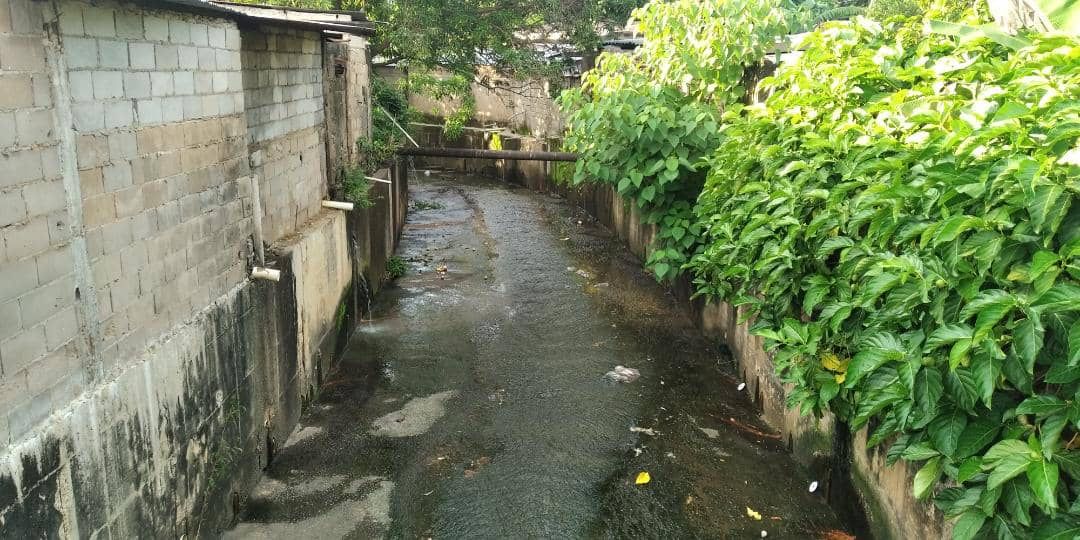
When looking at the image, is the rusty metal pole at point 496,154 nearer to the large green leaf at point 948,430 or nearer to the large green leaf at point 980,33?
the large green leaf at point 980,33

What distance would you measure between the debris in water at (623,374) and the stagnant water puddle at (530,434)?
0.09m

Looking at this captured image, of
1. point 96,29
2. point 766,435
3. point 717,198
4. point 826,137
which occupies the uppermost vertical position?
point 96,29

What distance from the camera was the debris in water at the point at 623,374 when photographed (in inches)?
293

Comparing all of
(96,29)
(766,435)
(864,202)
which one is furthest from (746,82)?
(96,29)

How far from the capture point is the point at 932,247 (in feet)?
11.9

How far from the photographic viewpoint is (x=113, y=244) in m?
3.76

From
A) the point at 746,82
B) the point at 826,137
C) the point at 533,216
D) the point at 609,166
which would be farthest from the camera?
the point at 533,216

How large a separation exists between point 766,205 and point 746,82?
336 cm

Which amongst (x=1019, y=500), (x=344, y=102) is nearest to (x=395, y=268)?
(x=344, y=102)

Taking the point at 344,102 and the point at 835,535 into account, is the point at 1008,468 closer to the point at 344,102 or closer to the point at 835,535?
the point at 835,535

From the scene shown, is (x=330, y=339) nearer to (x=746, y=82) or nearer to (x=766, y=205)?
(x=766, y=205)

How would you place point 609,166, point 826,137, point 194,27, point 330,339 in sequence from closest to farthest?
1. point 194,27
2. point 826,137
3. point 330,339
4. point 609,166

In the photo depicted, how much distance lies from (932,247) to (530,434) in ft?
11.7

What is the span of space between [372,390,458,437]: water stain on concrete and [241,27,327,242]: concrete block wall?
5.75 ft
